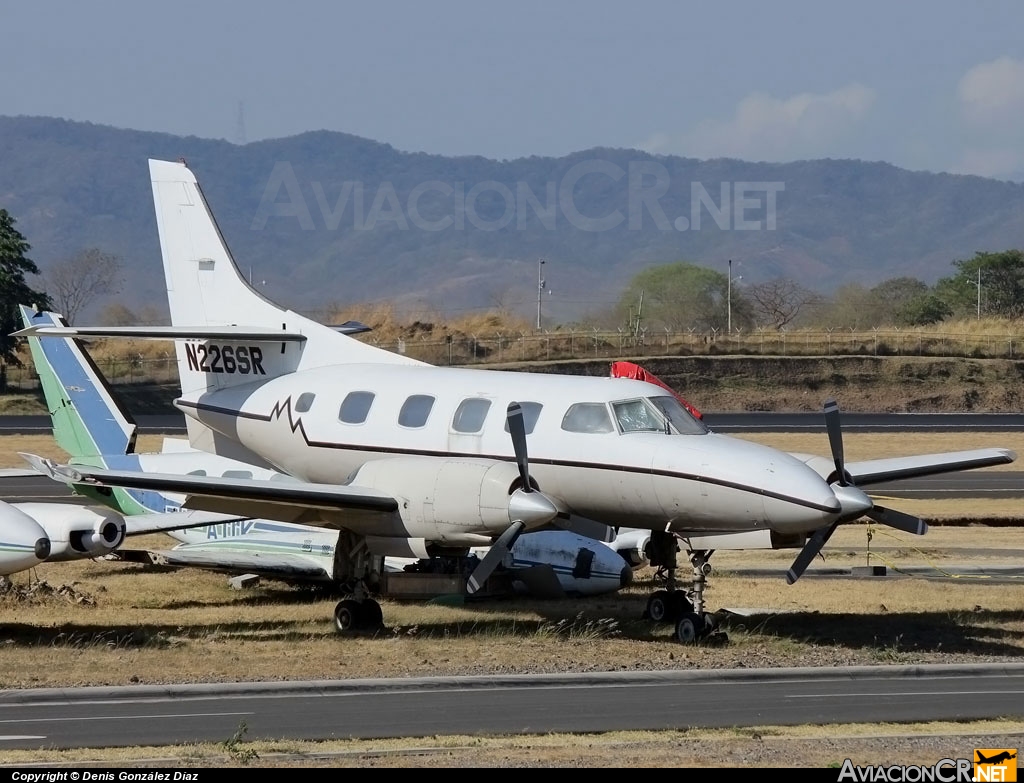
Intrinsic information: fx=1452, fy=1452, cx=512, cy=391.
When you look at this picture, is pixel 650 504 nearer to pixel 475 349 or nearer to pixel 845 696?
pixel 845 696

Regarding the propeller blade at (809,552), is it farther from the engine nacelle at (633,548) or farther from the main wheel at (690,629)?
the engine nacelle at (633,548)

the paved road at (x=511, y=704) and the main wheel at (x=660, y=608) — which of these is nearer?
the paved road at (x=511, y=704)

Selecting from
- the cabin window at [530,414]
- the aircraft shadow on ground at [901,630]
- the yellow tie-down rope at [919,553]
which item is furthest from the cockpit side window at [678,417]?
the yellow tie-down rope at [919,553]

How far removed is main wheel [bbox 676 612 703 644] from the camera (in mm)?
21438

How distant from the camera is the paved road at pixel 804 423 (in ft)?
220

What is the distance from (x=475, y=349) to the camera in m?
88.3

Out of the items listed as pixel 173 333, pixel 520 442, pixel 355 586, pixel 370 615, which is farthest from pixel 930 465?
pixel 173 333

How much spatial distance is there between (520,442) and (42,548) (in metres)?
6.99

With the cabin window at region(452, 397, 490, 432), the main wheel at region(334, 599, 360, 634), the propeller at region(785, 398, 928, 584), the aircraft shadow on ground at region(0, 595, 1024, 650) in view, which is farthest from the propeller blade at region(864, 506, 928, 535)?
the main wheel at region(334, 599, 360, 634)

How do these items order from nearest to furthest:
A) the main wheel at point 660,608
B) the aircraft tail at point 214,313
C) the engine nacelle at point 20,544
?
the engine nacelle at point 20,544 < the main wheel at point 660,608 < the aircraft tail at point 214,313

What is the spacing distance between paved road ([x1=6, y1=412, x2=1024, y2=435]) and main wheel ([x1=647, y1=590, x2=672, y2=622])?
41618 mm

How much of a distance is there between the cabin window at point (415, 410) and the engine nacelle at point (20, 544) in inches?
224

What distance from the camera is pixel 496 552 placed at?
20.7m

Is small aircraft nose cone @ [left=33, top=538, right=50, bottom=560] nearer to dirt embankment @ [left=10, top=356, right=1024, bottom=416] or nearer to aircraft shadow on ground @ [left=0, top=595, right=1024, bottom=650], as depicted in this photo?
aircraft shadow on ground @ [left=0, top=595, right=1024, bottom=650]
